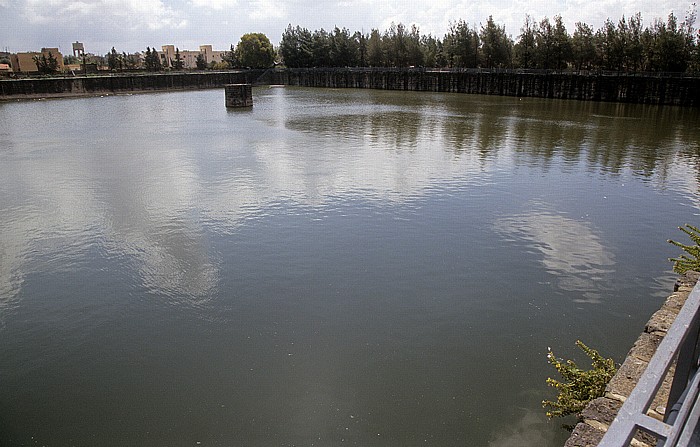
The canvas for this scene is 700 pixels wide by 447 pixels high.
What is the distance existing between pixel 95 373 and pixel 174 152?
67.4 feet

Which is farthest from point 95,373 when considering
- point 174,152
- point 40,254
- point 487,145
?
point 487,145

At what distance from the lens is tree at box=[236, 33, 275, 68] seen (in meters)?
112

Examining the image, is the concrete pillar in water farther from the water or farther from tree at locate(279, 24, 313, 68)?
tree at locate(279, 24, 313, 68)

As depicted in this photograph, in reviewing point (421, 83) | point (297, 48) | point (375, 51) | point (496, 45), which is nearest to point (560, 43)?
point (496, 45)

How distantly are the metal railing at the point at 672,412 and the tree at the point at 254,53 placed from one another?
118 metres

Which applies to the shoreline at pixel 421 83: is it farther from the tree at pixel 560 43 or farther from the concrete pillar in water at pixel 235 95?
the concrete pillar in water at pixel 235 95

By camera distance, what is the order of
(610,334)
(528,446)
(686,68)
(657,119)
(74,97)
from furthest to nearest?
(74,97)
(686,68)
(657,119)
(610,334)
(528,446)

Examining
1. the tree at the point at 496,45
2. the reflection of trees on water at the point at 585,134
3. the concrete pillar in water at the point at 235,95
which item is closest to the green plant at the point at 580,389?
the reflection of trees on water at the point at 585,134

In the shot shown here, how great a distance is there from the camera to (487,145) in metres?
29.2

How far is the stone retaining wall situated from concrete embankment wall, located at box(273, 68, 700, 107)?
5521cm

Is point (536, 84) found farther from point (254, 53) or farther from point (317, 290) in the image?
point (254, 53)

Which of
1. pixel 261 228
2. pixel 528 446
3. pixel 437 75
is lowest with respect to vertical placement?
pixel 528 446

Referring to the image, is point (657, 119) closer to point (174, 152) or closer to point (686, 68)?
point (686, 68)

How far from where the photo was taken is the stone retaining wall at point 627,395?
4766 mm
